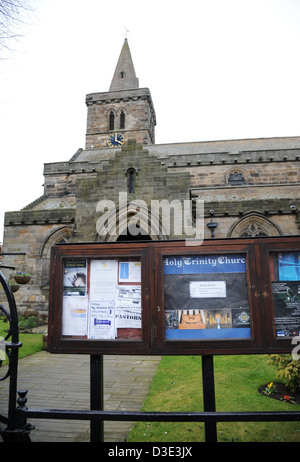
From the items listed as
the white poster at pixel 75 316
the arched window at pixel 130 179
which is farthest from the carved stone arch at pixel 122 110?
the white poster at pixel 75 316

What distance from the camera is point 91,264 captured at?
9.29 feet

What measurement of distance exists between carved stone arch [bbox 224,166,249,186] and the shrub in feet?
60.2

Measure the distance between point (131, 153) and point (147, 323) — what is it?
9.77m

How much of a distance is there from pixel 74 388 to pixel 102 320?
3.59 metres

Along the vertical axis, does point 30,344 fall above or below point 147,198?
below

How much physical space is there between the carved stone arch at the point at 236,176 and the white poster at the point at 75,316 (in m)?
20.9

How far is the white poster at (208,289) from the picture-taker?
2677mm

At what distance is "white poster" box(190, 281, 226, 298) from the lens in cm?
268

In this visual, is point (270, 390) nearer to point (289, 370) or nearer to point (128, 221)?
point (289, 370)

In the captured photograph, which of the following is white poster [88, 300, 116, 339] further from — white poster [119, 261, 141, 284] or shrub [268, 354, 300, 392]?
shrub [268, 354, 300, 392]

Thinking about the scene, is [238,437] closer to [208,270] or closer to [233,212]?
[208,270]

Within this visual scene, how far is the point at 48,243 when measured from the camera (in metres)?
15.2

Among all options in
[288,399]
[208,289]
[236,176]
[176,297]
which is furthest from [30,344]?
[236,176]

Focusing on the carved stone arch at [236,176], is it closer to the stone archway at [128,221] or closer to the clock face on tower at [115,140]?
the stone archway at [128,221]
